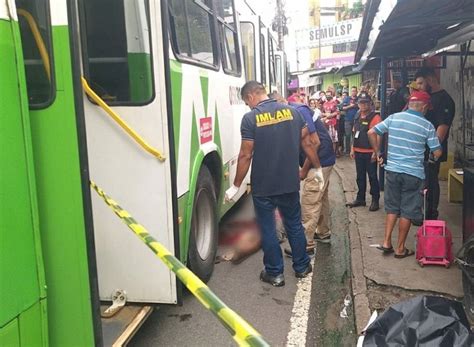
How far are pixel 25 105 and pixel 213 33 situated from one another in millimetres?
3155

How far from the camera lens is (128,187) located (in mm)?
3234

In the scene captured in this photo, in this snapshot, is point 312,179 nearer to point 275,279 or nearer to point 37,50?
point 275,279

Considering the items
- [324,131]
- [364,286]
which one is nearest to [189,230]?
[364,286]

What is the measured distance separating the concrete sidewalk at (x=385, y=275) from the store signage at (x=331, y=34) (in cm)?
2877

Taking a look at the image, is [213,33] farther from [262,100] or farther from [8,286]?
[8,286]

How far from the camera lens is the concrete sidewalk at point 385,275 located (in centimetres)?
424

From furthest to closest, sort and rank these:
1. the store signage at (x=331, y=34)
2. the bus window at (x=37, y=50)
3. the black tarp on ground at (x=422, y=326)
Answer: the store signage at (x=331, y=34) → the black tarp on ground at (x=422, y=326) → the bus window at (x=37, y=50)

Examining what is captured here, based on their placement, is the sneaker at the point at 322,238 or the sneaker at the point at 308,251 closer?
the sneaker at the point at 308,251

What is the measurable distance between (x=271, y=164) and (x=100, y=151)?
69.6 inches

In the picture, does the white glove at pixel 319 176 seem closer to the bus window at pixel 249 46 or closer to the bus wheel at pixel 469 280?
the bus wheel at pixel 469 280

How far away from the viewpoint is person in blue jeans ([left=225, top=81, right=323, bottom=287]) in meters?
4.48

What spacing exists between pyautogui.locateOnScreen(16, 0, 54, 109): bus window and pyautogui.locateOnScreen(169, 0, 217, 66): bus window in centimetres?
157

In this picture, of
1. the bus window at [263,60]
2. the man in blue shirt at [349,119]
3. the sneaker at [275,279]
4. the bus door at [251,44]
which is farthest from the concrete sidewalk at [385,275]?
the man in blue shirt at [349,119]

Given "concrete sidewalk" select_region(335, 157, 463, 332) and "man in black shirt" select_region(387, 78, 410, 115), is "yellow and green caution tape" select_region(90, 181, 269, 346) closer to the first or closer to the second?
"concrete sidewalk" select_region(335, 157, 463, 332)
